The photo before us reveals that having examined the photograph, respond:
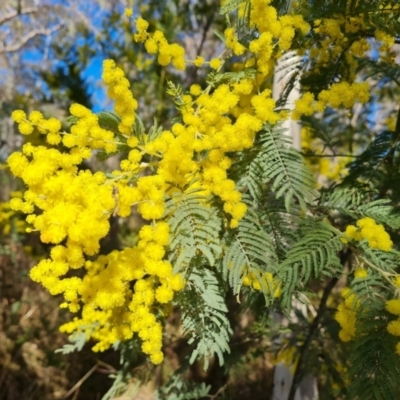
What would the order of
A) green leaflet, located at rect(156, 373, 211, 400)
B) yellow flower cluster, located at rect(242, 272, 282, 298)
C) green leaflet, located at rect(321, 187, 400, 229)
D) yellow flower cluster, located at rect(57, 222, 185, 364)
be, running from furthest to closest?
green leaflet, located at rect(156, 373, 211, 400) < green leaflet, located at rect(321, 187, 400, 229) < yellow flower cluster, located at rect(242, 272, 282, 298) < yellow flower cluster, located at rect(57, 222, 185, 364)

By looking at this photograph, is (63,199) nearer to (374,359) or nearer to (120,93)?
(120,93)

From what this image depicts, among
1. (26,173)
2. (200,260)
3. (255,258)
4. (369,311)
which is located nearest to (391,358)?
(369,311)

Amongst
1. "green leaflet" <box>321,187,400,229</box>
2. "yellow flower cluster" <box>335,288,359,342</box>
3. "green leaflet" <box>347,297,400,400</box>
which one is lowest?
"green leaflet" <box>347,297,400,400</box>

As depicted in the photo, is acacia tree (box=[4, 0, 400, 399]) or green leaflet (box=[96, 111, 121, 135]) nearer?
acacia tree (box=[4, 0, 400, 399])

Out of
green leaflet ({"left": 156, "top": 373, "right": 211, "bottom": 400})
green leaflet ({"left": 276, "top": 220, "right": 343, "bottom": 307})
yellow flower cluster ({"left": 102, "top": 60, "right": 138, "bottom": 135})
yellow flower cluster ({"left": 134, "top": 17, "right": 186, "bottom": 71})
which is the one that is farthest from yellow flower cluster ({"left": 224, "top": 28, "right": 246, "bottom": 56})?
green leaflet ({"left": 156, "top": 373, "right": 211, "bottom": 400})

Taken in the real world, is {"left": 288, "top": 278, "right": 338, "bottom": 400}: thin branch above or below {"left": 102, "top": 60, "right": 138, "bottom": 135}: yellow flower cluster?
below

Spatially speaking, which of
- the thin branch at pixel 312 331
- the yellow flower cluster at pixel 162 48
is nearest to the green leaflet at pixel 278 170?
the yellow flower cluster at pixel 162 48

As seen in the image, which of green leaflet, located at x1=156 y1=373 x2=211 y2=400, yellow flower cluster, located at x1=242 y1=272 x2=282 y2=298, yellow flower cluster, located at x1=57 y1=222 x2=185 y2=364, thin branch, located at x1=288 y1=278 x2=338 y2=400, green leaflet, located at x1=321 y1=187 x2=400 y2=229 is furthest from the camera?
green leaflet, located at x1=156 y1=373 x2=211 y2=400

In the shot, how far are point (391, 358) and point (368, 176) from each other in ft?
2.51

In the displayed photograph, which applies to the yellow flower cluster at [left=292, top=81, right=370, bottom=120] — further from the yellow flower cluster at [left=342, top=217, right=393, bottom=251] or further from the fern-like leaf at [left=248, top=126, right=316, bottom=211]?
the yellow flower cluster at [left=342, top=217, right=393, bottom=251]

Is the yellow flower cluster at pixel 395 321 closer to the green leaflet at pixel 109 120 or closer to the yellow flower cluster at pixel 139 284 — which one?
the yellow flower cluster at pixel 139 284

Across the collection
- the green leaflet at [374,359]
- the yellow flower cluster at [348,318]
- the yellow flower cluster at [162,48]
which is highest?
the yellow flower cluster at [162,48]

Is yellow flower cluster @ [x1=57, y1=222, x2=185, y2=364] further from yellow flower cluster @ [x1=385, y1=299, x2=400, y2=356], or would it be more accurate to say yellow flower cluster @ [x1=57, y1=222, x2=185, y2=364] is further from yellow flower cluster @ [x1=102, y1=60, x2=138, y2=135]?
yellow flower cluster @ [x1=385, y1=299, x2=400, y2=356]

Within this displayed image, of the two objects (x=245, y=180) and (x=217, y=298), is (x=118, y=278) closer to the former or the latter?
(x=217, y=298)
